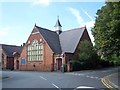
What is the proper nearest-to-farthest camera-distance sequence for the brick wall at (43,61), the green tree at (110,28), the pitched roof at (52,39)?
1. the green tree at (110,28)
2. the brick wall at (43,61)
3. the pitched roof at (52,39)

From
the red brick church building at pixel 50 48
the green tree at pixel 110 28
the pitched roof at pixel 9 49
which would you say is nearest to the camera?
the green tree at pixel 110 28

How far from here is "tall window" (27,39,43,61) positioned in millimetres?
53188

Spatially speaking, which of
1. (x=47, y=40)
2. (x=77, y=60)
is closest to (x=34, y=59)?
(x=47, y=40)

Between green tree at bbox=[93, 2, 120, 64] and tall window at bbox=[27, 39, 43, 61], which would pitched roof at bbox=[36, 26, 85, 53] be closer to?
tall window at bbox=[27, 39, 43, 61]

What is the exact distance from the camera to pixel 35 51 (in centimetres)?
5447

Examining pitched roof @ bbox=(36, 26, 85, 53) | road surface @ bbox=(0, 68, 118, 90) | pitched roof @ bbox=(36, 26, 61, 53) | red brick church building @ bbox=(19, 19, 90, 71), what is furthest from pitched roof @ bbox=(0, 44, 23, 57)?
road surface @ bbox=(0, 68, 118, 90)

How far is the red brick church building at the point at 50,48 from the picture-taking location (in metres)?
49.1

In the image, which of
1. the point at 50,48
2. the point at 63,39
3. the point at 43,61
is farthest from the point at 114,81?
the point at 63,39

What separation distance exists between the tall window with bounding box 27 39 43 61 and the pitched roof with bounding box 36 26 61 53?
2.15 metres

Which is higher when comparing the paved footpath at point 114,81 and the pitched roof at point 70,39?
the pitched roof at point 70,39

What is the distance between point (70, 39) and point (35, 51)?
848 centimetres

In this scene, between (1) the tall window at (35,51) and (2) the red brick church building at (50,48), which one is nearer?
(2) the red brick church building at (50,48)

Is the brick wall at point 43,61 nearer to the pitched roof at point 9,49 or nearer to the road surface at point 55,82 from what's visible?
the pitched roof at point 9,49

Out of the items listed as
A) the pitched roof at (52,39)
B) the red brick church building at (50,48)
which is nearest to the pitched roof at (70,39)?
the red brick church building at (50,48)
